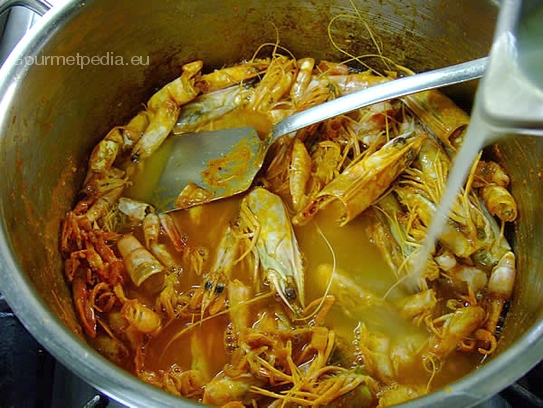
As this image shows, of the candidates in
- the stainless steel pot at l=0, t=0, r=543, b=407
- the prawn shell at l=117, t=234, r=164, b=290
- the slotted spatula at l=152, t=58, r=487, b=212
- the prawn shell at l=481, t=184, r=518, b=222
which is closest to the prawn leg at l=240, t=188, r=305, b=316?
the slotted spatula at l=152, t=58, r=487, b=212

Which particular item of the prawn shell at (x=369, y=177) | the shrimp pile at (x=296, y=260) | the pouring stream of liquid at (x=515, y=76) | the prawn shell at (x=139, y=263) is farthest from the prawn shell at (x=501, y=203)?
the prawn shell at (x=139, y=263)

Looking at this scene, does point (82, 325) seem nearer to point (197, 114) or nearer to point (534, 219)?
point (197, 114)

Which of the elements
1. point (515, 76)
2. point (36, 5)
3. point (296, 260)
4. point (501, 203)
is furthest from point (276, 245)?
point (36, 5)

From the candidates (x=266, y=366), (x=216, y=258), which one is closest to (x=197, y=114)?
(x=216, y=258)

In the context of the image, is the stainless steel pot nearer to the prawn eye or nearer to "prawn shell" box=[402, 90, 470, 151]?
"prawn shell" box=[402, 90, 470, 151]

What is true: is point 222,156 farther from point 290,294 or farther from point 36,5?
point 36,5

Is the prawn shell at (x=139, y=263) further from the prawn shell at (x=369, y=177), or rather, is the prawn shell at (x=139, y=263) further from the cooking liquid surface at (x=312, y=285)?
the prawn shell at (x=369, y=177)
